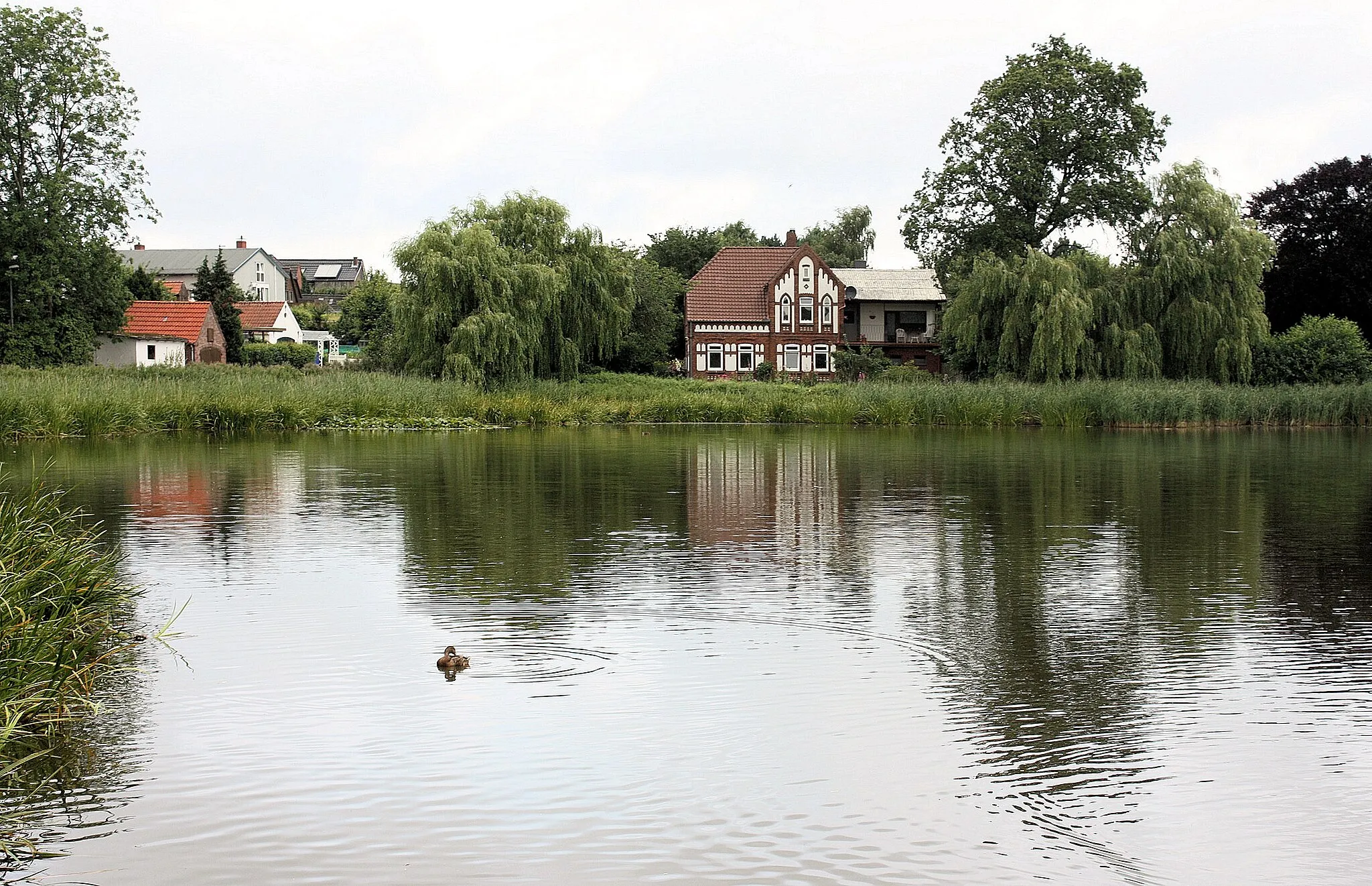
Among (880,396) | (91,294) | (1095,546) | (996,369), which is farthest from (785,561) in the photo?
(91,294)

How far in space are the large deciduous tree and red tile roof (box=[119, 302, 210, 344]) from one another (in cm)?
970

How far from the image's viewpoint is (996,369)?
168ft

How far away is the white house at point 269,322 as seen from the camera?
329 ft

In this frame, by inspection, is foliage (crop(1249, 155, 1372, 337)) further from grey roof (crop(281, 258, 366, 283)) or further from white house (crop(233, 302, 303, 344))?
grey roof (crop(281, 258, 366, 283))

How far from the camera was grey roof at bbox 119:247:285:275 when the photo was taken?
136 meters

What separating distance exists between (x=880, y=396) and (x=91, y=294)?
33314 millimetres

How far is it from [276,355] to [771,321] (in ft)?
95.5

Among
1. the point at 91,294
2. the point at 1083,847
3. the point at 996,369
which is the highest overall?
the point at 91,294

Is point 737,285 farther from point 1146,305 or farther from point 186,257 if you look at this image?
point 186,257

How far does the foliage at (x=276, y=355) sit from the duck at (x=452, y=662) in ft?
225


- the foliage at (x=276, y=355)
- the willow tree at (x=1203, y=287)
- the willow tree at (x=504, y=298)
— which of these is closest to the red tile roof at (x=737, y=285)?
the willow tree at (x=504, y=298)

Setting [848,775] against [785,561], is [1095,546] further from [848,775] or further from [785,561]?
[848,775]

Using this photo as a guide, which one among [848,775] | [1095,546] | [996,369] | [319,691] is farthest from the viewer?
[996,369]

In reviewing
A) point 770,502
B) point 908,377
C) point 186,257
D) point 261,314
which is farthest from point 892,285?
point 186,257
